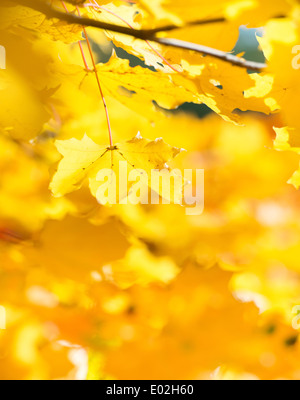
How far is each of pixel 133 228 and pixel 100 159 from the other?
2.14 feet

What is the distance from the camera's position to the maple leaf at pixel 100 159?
0.46 meters

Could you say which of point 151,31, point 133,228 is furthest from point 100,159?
point 133,228

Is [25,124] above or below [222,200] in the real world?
below

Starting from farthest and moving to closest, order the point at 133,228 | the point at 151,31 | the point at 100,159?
the point at 133,228 < the point at 100,159 < the point at 151,31

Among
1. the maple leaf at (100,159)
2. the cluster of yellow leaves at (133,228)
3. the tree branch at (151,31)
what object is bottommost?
the tree branch at (151,31)

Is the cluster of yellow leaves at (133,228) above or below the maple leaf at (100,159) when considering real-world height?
above

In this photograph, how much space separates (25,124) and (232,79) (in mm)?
282

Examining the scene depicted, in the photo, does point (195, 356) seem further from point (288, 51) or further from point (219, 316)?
point (288, 51)

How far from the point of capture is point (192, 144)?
6.81ft

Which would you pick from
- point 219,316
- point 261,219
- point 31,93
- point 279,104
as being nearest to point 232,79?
point 279,104

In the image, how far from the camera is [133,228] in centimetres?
114

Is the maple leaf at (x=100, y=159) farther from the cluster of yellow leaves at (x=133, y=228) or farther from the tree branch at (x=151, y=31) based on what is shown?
the tree branch at (x=151, y=31)

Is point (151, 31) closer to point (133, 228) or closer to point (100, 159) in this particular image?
point (100, 159)

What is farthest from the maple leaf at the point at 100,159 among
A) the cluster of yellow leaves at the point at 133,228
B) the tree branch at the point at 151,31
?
the tree branch at the point at 151,31
